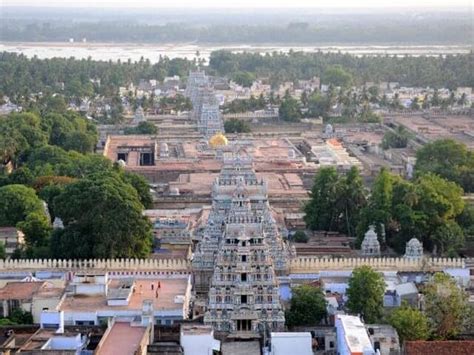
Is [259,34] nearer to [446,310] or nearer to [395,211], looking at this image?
[395,211]

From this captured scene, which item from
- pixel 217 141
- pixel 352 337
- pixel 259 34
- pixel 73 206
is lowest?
pixel 259 34

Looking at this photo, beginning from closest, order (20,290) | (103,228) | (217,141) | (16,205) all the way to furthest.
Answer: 1. (20,290)
2. (103,228)
3. (16,205)
4. (217,141)

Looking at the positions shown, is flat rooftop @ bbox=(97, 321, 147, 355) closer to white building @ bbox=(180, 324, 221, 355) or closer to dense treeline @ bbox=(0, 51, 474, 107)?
white building @ bbox=(180, 324, 221, 355)

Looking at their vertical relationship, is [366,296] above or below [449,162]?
above

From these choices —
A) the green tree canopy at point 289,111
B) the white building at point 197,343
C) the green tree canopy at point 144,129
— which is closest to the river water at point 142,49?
the green tree canopy at point 289,111

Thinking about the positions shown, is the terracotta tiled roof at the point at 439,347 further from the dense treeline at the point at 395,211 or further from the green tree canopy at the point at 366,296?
the dense treeline at the point at 395,211

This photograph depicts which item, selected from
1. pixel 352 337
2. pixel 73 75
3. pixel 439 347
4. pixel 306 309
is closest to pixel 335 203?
pixel 306 309

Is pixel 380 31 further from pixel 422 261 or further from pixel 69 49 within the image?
pixel 422 261
